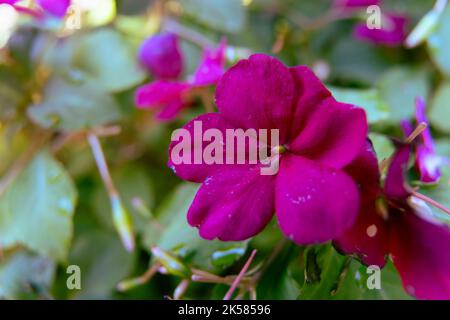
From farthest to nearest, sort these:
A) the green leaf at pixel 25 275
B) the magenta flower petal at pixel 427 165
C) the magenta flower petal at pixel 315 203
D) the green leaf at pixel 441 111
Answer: the green leaf at pixel 441 111 < the green leaf at pixel 25 275 < the magenta flower petal at pixel 427 165 < the magenta flower petal at pixel 315 203

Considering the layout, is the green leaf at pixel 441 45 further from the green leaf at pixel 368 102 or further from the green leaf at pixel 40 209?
the green leaf at pixel 40 209

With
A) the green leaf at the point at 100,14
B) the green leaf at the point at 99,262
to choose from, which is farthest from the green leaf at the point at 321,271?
the green leaf at the point at 100,14

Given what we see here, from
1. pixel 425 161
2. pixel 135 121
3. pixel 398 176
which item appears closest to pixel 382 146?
pixel 425 161

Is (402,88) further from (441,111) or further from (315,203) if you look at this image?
(315,203)

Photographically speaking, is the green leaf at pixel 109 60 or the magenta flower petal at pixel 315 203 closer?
the magenta flower petal at pixel 315 203

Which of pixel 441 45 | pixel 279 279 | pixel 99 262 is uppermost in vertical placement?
pixel 441 45

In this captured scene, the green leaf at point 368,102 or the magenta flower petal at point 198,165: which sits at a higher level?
the magenta flower petal at point 198,165
